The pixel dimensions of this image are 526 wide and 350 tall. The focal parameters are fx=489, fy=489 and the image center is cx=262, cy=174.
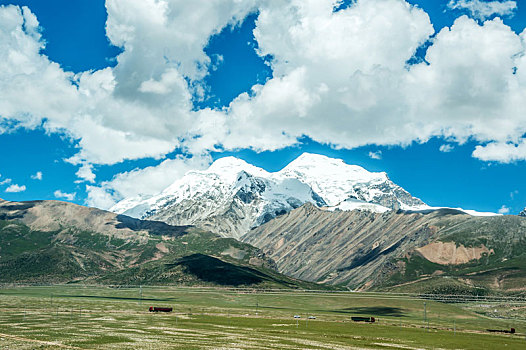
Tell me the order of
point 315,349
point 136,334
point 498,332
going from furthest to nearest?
1. point 498,332
2. point 136,334
3. point 315,349

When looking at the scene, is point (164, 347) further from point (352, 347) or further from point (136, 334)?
point (352, 347)

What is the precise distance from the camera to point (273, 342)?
319 ft

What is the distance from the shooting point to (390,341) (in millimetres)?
110562

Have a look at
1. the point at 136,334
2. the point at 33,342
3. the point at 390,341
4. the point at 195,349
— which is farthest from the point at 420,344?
the point at 33,342

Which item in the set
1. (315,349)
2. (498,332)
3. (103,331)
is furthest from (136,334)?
(498,332)

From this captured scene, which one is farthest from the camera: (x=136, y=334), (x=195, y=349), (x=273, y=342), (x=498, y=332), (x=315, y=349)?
(x=498, y=332)

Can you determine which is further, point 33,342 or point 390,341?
point 390,341

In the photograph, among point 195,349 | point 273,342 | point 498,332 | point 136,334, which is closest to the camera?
point 195,349

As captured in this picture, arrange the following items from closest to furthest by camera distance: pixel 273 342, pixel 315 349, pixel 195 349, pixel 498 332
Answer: pixel 195 349 < pixel 315 349 < pixel 273 342 < pixel 498 332

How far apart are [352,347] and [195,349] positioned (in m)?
30.9

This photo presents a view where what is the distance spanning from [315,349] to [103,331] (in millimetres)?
49192

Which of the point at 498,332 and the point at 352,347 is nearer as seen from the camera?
the point at 352,347

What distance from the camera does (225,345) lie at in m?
88.1

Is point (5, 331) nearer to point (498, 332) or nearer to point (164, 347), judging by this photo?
point (164, 347)
